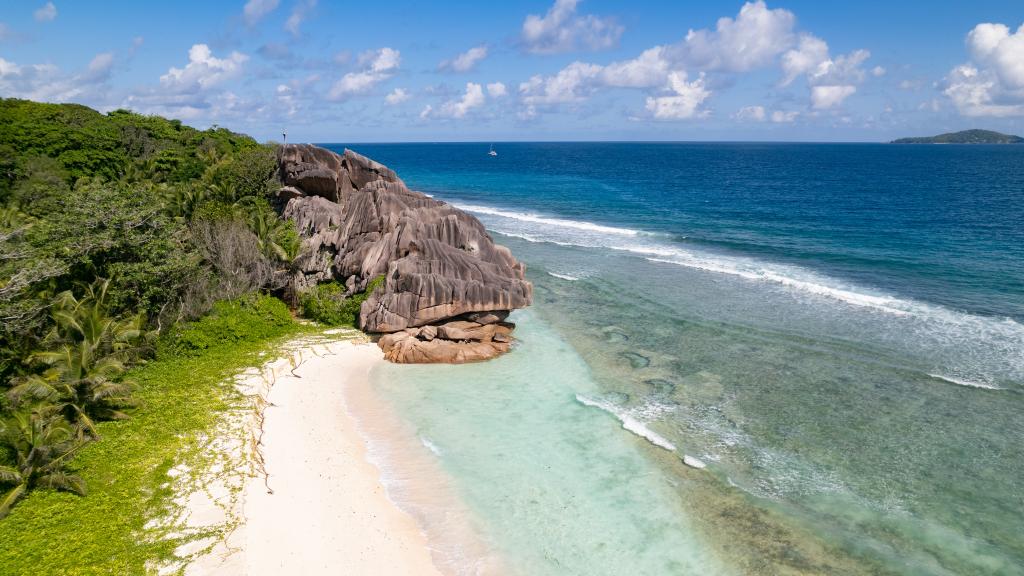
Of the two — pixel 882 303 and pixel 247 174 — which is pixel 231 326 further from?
pixel 882 303

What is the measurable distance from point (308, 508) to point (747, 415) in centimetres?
1764

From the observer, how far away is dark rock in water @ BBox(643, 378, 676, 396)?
1070 inches

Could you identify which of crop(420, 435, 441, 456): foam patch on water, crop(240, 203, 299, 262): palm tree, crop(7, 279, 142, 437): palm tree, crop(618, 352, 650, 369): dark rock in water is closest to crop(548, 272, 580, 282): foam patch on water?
crop(618, 352, 650, 369): dark rock in water

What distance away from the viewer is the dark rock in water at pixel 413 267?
101 ft

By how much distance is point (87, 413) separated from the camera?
70.3 ft

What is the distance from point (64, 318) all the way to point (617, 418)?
21409 millimetres

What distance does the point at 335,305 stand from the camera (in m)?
34.4

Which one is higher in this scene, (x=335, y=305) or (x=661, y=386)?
(x=335, y=305)

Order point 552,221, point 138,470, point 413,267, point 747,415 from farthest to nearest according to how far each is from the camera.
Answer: point 552,221, point 413,267, point 747,415, point 138,470

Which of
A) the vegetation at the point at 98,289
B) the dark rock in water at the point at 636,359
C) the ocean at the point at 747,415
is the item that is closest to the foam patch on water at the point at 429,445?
the ocean at the point at 747,415

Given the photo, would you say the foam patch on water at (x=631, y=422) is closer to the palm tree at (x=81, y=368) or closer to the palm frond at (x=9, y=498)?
the palm tree at (x=81, y=368)

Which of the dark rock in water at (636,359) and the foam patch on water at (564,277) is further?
the foam patch on water at (564,277)

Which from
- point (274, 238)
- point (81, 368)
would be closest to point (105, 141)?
point (274, 238)

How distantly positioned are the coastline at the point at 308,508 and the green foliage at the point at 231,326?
5.27 metres
